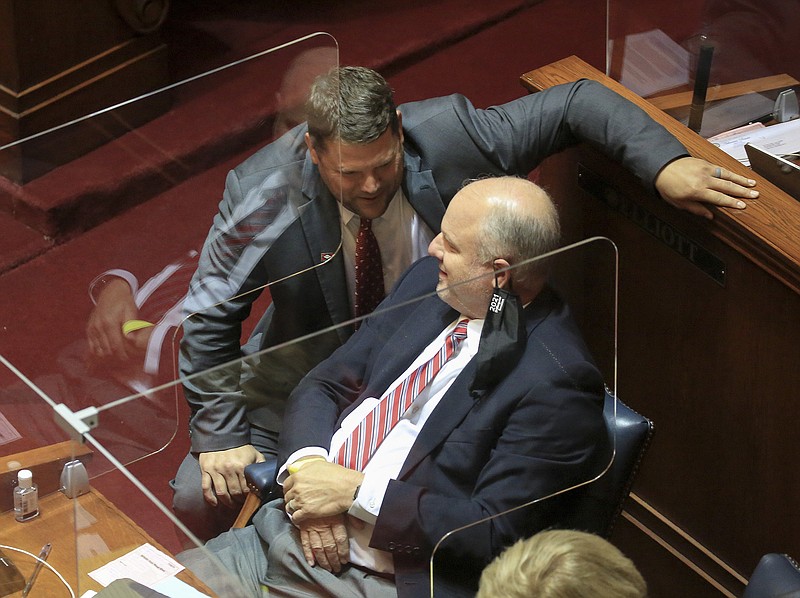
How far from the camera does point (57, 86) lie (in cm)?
411

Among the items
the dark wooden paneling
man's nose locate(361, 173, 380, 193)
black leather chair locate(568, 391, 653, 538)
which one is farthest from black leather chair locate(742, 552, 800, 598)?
the dark wooden paneling

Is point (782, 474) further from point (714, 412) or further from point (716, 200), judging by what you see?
point (716, 200)

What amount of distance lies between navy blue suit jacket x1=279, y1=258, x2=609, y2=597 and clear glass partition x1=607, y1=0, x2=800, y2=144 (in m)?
1.37

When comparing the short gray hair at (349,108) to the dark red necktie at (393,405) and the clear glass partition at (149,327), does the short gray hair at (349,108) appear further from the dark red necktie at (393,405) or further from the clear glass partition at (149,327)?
the dark red necktie at (393,405)

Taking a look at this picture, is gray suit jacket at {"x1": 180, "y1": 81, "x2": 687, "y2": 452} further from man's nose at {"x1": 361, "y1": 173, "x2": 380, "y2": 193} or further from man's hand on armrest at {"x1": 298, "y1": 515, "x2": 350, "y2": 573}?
man's hand on armrest at {"x1": 298, "y1": 515, "x2": 350, "y2": 573}

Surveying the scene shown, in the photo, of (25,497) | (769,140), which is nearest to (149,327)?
(25,497)

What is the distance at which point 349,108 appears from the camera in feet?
8.09

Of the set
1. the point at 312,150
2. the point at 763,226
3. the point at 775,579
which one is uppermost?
the point at 312,150

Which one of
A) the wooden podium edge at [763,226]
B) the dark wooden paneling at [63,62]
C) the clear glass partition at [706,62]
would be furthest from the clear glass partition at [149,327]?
the dark wooden paneling at [63,62]

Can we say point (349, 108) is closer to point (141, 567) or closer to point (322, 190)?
point (322, 190)

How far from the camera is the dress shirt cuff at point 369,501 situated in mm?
1744

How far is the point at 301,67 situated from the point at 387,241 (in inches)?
16.8

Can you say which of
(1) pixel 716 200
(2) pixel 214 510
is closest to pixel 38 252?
(2) pixel 214 510

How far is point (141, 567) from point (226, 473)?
0.29 m
